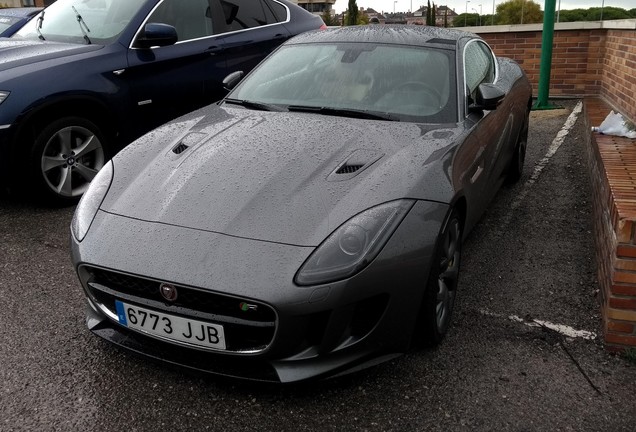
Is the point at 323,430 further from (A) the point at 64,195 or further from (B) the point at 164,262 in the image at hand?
(A) the point at 64,195

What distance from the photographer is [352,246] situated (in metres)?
2.19

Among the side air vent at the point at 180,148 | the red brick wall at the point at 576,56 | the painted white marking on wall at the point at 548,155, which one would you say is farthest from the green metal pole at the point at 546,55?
the side air vent at the point at 180,148

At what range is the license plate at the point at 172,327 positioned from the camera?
2158mm

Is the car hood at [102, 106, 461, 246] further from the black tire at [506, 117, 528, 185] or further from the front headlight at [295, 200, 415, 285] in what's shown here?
the black tire at [506, 117, 528, 185]

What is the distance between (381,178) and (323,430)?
1040 mm

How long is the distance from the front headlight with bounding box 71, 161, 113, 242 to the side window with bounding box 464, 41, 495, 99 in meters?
2.03

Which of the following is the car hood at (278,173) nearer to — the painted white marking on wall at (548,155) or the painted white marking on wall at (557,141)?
the painted white marking on wall at (548,155)

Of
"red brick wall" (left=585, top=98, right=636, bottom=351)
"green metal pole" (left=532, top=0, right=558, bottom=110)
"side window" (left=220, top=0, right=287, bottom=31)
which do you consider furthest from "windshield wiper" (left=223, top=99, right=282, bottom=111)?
"green metal pole" (left=532, top=0, right=558, bottom=110)

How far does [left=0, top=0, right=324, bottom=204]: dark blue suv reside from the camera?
4.14m

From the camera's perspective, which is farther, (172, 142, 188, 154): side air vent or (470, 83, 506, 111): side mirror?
(470, 83, 506, 111): side mirror

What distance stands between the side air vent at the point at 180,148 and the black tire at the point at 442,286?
133cm

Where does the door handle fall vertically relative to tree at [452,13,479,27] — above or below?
above

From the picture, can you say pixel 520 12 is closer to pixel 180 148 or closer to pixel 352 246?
pixel 180 148

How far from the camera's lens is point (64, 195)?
439cm
